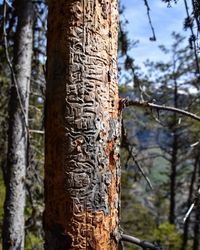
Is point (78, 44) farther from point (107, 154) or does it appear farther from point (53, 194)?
point (53, 194)

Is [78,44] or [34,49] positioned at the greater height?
[34,49]

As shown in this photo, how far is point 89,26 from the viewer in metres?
1.73

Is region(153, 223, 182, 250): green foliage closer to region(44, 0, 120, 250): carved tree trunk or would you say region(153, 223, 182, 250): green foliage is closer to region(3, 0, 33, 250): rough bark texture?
region(3, 0, 33, 250): rough bark texture

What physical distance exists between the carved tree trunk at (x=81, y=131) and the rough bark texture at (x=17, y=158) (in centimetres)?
345

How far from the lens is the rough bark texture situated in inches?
205

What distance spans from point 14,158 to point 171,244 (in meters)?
10.3

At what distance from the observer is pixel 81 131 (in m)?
1.68

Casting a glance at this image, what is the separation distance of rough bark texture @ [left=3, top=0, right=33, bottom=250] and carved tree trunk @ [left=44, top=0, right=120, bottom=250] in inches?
136

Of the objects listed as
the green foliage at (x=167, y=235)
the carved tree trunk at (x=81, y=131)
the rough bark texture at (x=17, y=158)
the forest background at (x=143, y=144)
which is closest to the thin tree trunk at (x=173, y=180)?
the forest background at (x=143, y=144)

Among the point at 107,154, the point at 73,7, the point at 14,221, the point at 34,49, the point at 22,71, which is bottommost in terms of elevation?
the point at 14,221

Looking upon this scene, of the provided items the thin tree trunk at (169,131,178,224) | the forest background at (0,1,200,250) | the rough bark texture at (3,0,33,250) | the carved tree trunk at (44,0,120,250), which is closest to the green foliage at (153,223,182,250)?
the forest background at (0,1,200,250)

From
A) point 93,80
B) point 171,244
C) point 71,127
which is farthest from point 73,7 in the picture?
point 171,244

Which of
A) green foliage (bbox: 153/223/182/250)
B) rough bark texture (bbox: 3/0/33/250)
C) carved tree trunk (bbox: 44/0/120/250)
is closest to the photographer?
carved tree trunk (bbox: 44/0/120/250)

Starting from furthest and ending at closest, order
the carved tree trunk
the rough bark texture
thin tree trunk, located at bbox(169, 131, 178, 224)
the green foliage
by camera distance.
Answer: thin tree trunk, located at bbox(169, 131, 178, 224) < the green foliage < the rough bark texture < the carved tree trunk
